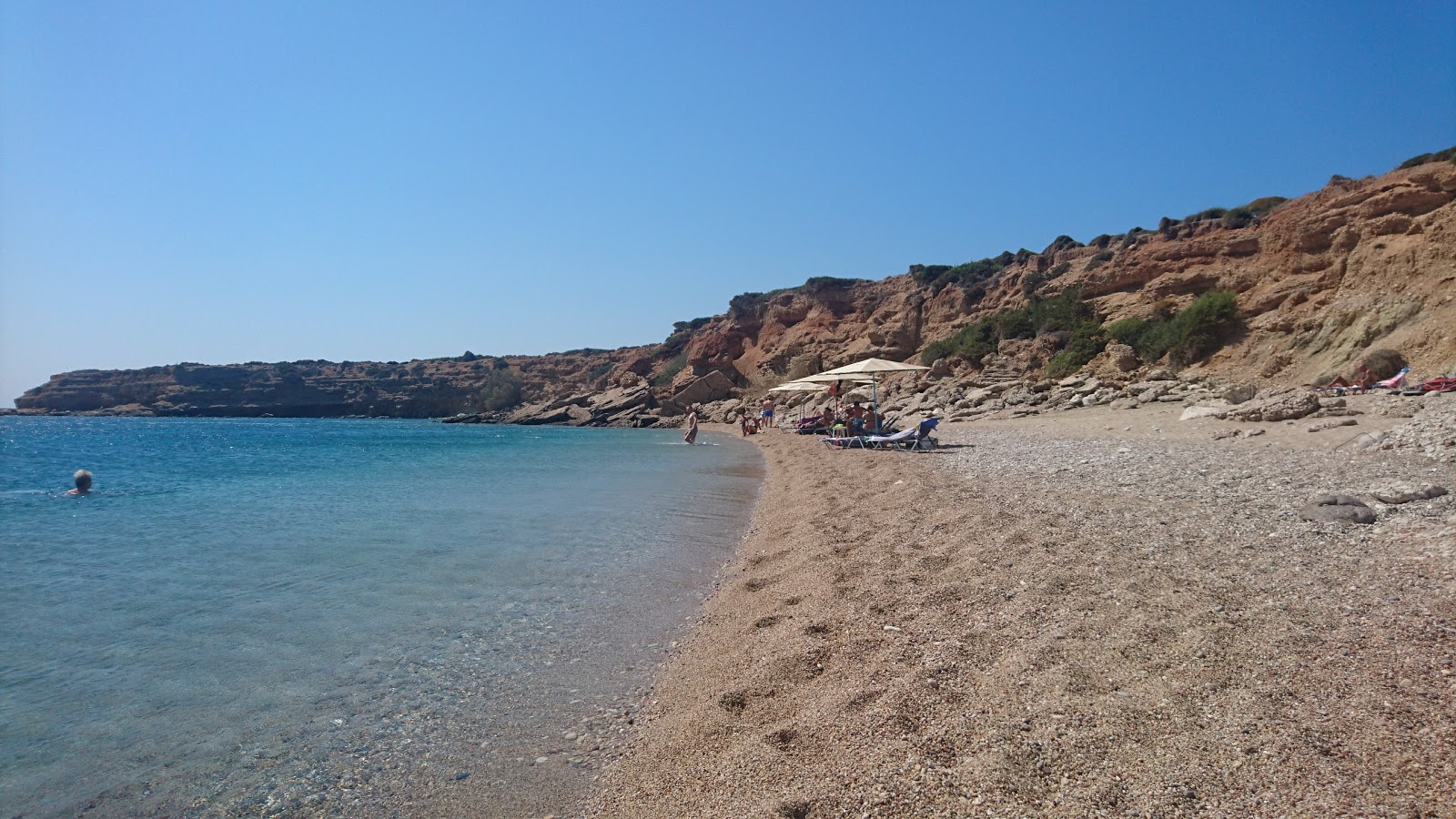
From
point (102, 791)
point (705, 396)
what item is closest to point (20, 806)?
point (102, 791)

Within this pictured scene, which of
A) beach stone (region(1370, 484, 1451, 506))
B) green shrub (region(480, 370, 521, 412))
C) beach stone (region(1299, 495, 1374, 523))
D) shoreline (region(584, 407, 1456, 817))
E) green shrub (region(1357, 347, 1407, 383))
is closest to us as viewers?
shoreline (region(584, 407, 1456, 817))

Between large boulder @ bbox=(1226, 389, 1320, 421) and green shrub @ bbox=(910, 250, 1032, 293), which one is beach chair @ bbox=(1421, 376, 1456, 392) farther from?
green shrub @ bbox=(910, 250, 1032, 293)

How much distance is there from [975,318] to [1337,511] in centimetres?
3704

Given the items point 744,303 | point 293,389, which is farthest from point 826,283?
point 293,389

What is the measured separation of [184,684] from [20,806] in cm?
131

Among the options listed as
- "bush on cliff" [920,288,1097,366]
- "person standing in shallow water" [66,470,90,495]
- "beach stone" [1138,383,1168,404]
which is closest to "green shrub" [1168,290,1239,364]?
"beach stone" [1138,383,1168,404]

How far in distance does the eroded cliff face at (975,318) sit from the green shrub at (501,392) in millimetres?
1260

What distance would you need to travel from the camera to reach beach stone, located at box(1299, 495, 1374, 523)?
539cm

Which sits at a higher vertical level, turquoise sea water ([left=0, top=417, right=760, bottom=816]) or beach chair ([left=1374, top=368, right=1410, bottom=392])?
beach chair ([left=1374, top=368, right=1410, bottom=392])

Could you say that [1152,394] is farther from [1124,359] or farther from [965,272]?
[965,272]

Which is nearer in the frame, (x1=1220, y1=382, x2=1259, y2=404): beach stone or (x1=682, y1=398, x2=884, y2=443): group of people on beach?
(x1=1220, y1=382, x2=1259, y2=404): beach stone

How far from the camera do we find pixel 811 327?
5247cm

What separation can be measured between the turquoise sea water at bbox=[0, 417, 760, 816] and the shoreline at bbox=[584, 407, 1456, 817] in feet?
2.64

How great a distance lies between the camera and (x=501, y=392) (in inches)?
2827
